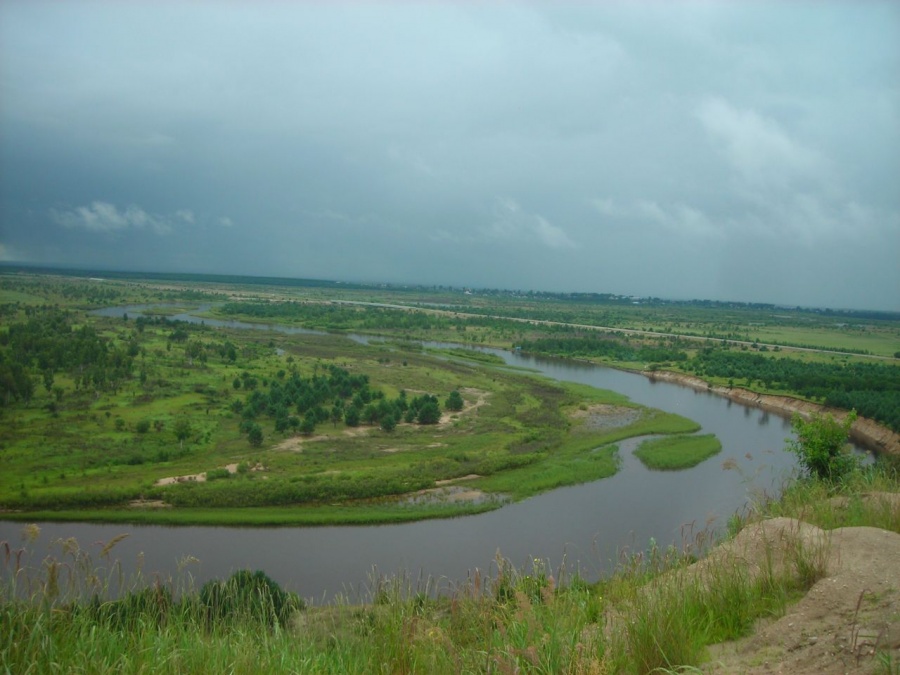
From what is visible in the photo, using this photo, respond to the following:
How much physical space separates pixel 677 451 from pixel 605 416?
7016 mm

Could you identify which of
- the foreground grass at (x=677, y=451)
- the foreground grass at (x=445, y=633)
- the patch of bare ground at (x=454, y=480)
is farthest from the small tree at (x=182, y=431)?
the foreground grass at (x=445, y=633)

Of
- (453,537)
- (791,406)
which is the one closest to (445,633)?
(453,537)

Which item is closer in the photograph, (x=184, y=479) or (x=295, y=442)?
(x=184, y=479)

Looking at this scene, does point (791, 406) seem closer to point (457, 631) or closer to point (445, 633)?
point (457, 631)

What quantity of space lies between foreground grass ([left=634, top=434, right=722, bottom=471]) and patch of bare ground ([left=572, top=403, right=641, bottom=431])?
3.16 meters

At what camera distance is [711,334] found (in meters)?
77.9

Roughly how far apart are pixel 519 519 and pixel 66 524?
532 inches

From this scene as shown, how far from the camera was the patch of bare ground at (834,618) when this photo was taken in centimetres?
316

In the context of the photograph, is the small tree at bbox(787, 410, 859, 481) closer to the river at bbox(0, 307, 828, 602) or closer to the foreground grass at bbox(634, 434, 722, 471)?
the river at bbox(0, 307, 828, 602)

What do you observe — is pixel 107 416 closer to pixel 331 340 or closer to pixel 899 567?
pixel 899 567

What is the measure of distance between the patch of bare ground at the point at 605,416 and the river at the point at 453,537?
734cm

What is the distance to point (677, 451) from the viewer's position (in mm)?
26000

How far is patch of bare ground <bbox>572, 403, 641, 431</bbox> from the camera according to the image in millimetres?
30867

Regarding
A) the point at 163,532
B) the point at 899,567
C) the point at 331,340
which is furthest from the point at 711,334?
the point at 899,567
